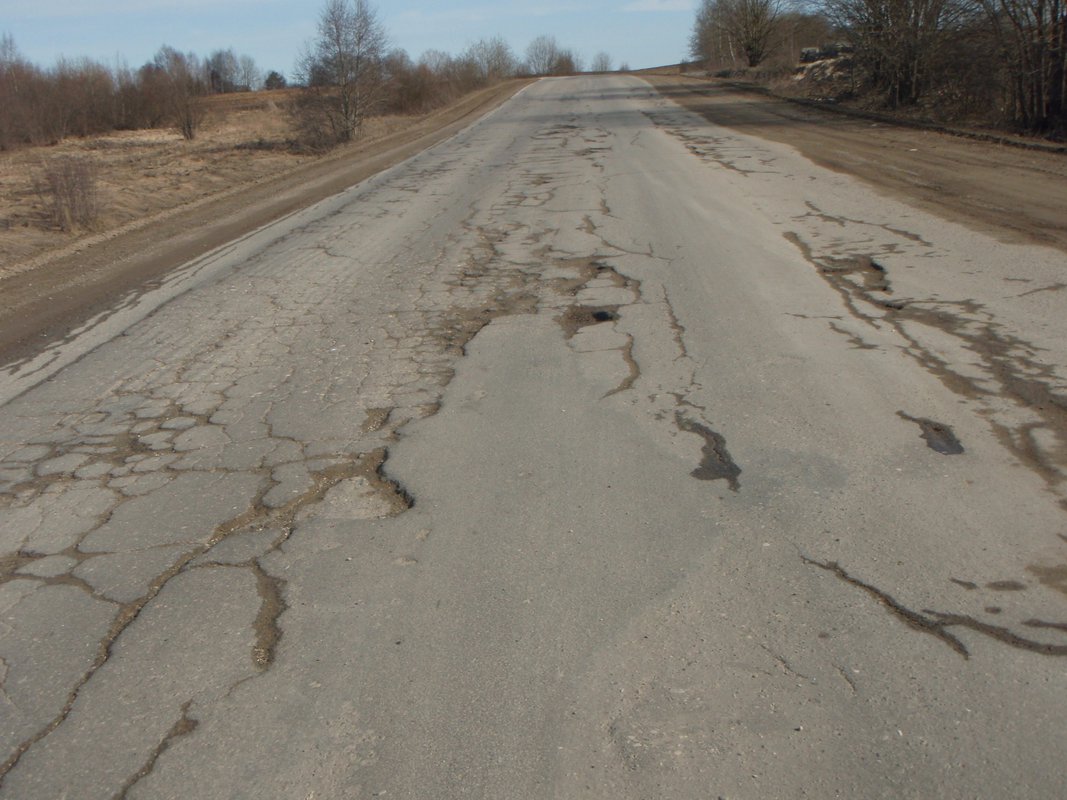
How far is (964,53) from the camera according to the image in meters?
19.2

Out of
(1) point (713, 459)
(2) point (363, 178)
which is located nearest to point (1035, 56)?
(2) point (363, 178)

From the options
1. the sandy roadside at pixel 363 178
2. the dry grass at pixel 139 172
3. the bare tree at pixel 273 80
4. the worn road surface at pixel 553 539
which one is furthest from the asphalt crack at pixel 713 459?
the bare tree at pixel 273 80

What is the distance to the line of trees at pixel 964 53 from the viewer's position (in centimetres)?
1577

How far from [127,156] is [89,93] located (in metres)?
12.7

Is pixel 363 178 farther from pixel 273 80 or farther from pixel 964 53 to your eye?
pixel 273 80

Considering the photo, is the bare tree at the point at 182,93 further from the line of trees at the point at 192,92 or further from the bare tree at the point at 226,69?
the bare tree at the point at 226,69

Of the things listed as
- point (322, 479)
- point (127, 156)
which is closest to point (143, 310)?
point (322, 479)

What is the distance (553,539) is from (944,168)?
1140 cm

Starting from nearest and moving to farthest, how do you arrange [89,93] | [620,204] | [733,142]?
[620,204] < [733,142] < [89,93]

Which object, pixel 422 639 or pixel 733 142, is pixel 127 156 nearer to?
pixel 733 142

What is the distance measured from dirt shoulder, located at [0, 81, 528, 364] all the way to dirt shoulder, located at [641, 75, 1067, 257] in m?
8.14

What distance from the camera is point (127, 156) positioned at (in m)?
23.5

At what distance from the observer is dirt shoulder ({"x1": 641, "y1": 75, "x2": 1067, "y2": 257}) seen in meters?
9.12

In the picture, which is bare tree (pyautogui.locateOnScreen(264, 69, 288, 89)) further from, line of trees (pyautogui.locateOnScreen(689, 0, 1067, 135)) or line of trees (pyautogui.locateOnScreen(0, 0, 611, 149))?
line of trees (pyautogui.locateOnScreen(689, 0, 1067, 135))
